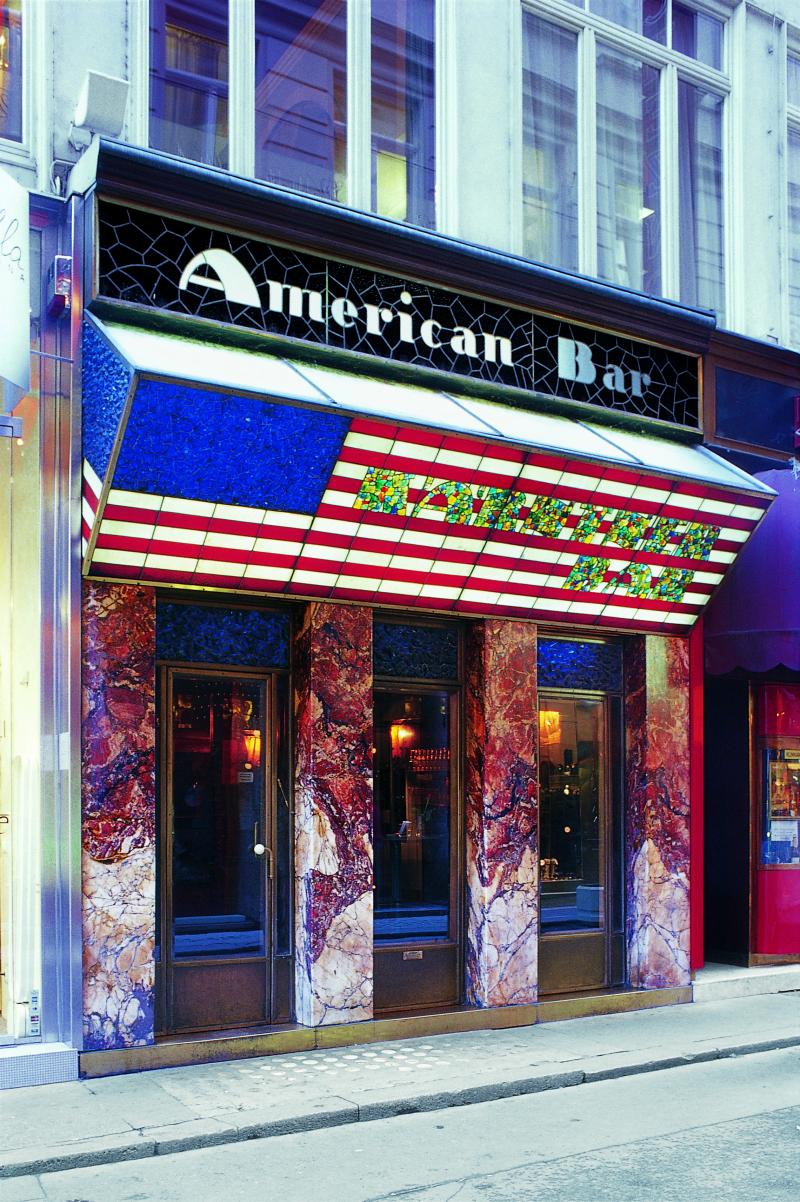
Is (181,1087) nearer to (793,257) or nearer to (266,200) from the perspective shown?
(266,200)

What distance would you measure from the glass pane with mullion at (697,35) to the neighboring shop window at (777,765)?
671cm

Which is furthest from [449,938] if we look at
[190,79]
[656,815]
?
[190,79]

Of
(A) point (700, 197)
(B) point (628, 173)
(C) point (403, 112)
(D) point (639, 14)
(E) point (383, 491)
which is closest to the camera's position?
(E) point (383, 491)

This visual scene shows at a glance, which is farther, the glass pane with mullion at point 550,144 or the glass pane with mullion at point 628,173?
the glass pane with mullion at point 628,173

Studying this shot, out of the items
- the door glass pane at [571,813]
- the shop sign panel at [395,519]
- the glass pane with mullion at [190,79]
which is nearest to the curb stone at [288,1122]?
the door glass pane at [571,813]

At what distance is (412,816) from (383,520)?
2620mm

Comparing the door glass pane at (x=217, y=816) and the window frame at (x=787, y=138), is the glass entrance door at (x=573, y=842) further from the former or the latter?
the window frame at (x=787, y=138)

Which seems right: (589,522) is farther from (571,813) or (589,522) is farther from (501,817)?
(571,813)

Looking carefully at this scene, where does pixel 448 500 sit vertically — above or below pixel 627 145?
below

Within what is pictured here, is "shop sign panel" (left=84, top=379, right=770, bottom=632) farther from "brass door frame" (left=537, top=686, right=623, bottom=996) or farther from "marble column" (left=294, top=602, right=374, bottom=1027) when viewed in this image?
"brass door frame" (left=537, top=686, right=623, bottom=996)

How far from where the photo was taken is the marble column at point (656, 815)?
38.8 feet

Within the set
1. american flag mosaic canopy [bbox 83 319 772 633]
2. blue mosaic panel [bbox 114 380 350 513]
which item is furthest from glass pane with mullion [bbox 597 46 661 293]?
blue mosaic panel [bbox 114 380 350 513]

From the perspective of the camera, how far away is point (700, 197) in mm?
13594

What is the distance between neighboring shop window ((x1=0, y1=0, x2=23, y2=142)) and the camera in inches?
355
